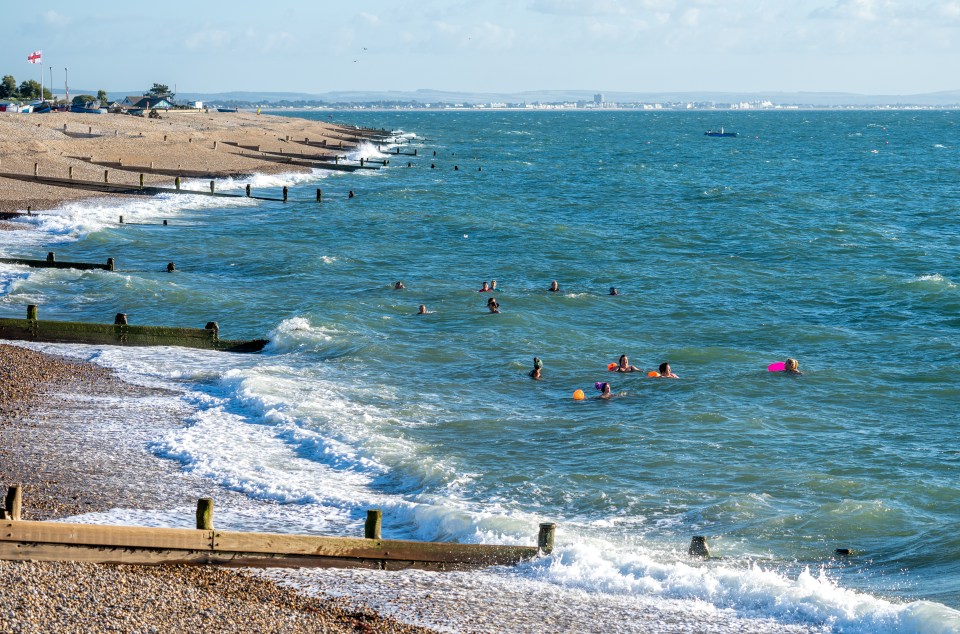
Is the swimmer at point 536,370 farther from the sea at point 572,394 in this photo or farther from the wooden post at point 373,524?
the wooden post at point 373,524

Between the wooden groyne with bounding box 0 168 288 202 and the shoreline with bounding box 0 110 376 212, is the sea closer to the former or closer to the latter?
the wooden groyne with bounding box 0 168 288 202

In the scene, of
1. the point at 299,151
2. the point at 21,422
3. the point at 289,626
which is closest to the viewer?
the point at 289,626

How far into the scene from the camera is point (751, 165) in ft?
357

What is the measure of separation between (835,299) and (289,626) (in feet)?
98.8

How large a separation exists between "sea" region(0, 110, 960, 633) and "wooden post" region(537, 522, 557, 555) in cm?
10

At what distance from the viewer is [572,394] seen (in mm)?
24875

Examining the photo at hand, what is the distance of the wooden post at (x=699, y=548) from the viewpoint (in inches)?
595

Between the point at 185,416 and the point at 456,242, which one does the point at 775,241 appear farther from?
the point at 185,416

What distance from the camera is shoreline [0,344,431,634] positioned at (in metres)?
11.3

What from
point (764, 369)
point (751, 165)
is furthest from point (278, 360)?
point (751, 165)

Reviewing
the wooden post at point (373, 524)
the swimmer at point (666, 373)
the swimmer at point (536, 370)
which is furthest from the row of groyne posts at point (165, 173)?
the wooden post at point (373, 524)

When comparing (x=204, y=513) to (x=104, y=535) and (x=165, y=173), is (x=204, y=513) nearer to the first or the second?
(x=104, y=535)

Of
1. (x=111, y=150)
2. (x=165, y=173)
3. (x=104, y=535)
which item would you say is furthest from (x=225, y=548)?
(x=111, y=150)

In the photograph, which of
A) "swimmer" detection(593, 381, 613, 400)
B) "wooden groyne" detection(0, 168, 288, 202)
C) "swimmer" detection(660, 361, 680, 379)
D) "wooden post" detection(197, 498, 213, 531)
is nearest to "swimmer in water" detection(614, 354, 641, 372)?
"swimmer" detection(660, 361, 680, 379)
